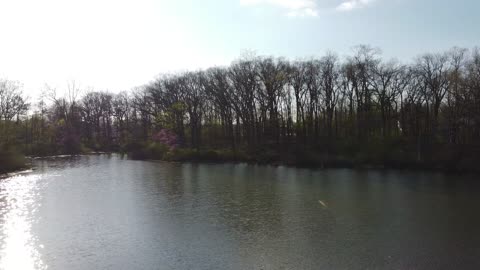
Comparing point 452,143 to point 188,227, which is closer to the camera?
point 188,227

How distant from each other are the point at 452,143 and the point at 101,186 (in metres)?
36.5

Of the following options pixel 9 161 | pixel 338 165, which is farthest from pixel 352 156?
pixel 9 161

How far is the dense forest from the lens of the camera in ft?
151

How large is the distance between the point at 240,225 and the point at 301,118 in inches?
1839

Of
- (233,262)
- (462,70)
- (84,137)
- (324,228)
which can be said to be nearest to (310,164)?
(462,70)

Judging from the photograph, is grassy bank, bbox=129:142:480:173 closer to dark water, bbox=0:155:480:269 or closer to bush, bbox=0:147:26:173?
dark water, bbox=0:155:480:269

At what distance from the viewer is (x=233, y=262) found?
13.6 metres

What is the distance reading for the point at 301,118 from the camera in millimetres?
64062

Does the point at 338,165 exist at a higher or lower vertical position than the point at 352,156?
lower

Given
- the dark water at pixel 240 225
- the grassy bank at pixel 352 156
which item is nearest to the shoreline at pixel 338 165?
the grassy bank at pixel 352 156

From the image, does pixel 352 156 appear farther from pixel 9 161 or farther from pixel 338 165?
pixel 9 161

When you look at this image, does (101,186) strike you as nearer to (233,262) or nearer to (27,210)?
(27,210)

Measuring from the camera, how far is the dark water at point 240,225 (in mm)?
14001

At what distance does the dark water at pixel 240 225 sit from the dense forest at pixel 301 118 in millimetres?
14236
